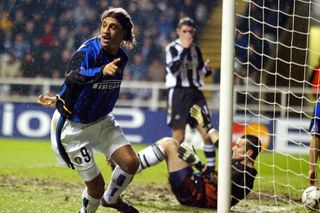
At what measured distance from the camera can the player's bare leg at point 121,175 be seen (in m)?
5.27

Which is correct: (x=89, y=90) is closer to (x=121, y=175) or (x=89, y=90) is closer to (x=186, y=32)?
(x=121, y=175)

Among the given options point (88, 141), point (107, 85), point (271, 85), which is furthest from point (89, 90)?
point (271, 85)

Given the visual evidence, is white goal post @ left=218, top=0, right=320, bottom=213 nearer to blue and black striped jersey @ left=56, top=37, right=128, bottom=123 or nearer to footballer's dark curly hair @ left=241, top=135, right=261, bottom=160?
footballer's dark curly hair @ left=241, top=135, right=261, bottom=160

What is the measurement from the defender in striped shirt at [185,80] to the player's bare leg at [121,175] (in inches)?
110

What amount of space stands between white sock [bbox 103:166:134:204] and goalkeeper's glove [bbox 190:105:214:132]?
8.70 ft

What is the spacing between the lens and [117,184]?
214 inches

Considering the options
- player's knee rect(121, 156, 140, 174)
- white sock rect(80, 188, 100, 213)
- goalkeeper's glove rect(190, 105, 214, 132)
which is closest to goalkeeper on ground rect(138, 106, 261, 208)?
player's knee rect(121, 156, 140, 174)

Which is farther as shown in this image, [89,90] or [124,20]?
[124,20]

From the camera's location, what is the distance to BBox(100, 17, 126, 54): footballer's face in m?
5.17

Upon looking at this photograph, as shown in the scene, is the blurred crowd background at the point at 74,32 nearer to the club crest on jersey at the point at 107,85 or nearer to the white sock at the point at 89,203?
the club crest on jersey at the point at 107,85

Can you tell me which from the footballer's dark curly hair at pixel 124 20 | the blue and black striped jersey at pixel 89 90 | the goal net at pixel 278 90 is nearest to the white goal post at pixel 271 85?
the goal net at pixel 278 90

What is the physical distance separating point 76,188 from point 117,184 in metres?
1.90

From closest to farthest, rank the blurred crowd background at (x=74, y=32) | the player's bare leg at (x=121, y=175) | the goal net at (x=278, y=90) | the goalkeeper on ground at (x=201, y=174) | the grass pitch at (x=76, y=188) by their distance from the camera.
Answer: the player's bare leg at (x=121, y=175) < the goalkeeper on ground at (x=201, y=174) < the grass pitch at (x=76, y=188) < the goal net at (x=278, y=90) < the blurred crowd background at (x=74, y=32)

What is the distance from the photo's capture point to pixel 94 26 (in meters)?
11.7
